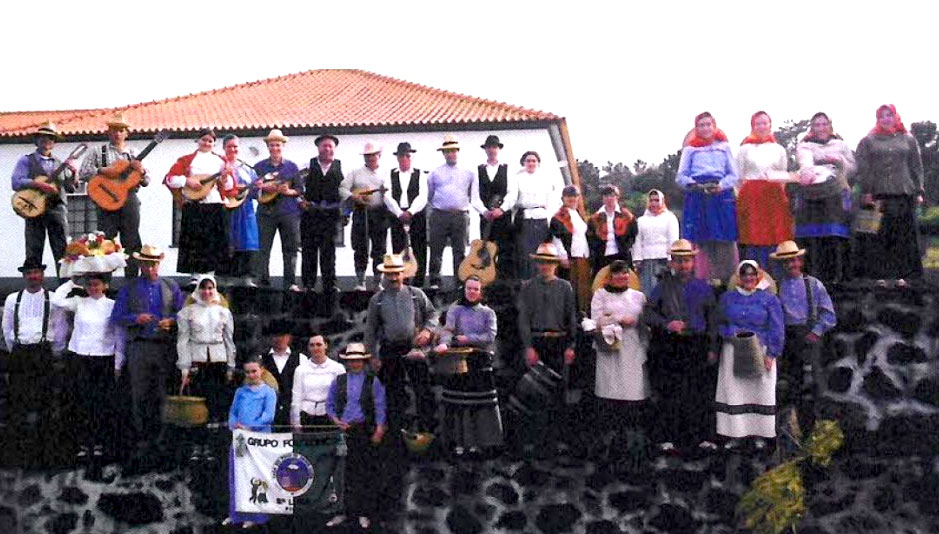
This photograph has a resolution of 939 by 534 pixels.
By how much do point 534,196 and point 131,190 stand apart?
3999 mm

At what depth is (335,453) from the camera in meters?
10.1

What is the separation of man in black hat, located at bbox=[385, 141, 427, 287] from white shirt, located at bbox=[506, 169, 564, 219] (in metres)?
0.98

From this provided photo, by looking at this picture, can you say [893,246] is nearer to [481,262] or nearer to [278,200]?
[481,262]

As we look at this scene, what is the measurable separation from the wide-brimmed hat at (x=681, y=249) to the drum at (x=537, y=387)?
4.83 feet

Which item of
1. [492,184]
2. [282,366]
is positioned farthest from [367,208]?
[282,366]

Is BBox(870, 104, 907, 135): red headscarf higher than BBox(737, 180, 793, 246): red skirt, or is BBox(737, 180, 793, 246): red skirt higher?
BBox(870, 104, 907, 135): red headscarf

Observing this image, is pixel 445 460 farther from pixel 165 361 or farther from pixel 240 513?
pixel 165 361

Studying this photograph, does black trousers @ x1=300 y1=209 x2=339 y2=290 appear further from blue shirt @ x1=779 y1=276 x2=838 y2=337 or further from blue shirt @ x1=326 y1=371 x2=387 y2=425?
blue shirt @ x1=779 y1=276 x2=838 y2=337

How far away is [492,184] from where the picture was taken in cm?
1159

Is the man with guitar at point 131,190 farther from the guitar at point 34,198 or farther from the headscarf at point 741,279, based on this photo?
the headscarf at point 741,279

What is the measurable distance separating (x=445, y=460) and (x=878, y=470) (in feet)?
12.5

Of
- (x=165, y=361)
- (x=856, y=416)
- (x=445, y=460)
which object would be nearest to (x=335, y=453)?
(x=445, y=460)

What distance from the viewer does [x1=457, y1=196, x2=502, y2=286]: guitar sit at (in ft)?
36.6

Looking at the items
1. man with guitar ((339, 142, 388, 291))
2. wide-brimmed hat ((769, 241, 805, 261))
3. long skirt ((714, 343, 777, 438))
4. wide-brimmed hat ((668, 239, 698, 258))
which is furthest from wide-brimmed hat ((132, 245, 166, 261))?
wide-brimmed hat ((769, 241, 805, 261))
